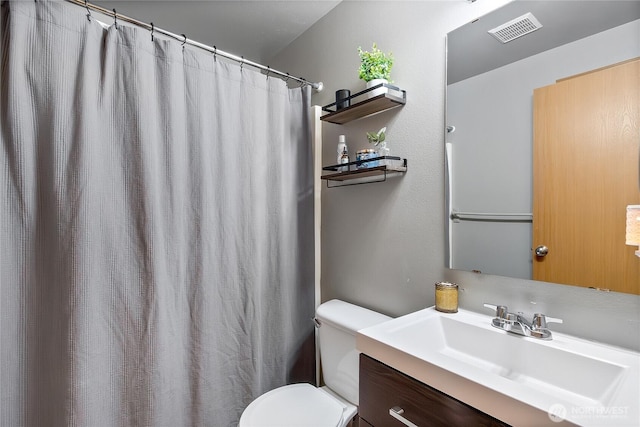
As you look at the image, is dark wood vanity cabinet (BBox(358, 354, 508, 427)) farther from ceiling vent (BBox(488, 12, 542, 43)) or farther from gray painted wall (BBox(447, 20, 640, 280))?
ceiling vent (BBox(488, 12, 542, 43))

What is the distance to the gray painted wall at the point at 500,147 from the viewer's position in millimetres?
988

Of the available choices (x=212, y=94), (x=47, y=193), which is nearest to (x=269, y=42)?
(x=212, y=94)

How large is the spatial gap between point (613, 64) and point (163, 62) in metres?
1.58

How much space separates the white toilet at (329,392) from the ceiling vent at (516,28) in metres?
1.19

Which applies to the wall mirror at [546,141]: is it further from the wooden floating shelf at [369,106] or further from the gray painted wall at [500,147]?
the wooden floating shelf at [369,106]

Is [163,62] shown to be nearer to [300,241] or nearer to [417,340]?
[300,241]

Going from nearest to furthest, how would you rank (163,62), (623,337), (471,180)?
(623,337), (471,180), (163,62)

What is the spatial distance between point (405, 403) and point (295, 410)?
648 millimetres

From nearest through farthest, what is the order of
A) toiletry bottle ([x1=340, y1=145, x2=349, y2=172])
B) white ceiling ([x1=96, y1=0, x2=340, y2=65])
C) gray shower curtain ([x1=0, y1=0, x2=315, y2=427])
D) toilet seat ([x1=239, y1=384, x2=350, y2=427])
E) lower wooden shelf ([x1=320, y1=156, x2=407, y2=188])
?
gray shower curtain ([x1=0, y1=0, x2=315, y2=427]) < toilet seat ([x1=239, y1=384, x2=350, y2=427]) < lower wooden shelf ([x1=320, y1=156, x2=407, y2=188]) < toiletry bottle ([x1=340, y1=145, x2=349, y2=172]) < white ceiling ([x1=96, y1=0, x2=340, y2=65])

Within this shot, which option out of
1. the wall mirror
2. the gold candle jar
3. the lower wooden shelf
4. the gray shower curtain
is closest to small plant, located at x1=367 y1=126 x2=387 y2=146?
the lower wooden shelf

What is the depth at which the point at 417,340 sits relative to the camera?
1.04 meters

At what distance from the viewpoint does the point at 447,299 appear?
1.16 m

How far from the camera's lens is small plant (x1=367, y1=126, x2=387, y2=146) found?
4.75ft

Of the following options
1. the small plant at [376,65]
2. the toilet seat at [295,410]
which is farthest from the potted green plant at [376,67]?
the toilet seat at [295,410]
